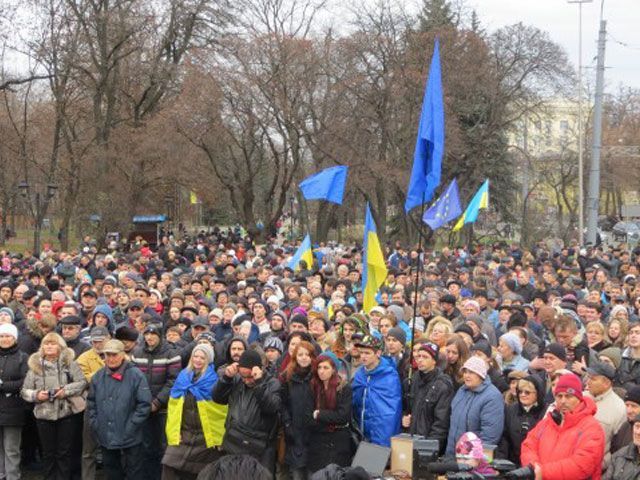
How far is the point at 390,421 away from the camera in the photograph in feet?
23.0

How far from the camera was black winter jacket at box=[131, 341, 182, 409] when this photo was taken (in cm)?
798

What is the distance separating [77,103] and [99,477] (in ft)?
108

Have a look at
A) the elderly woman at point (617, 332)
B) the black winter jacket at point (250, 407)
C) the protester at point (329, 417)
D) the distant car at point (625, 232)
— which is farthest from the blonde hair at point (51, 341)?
the distant car at point (625, 232)

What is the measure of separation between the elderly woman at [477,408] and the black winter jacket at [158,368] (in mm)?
2828

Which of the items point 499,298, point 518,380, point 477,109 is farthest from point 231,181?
point 518,380

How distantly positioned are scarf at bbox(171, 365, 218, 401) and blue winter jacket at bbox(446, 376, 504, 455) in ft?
7.02

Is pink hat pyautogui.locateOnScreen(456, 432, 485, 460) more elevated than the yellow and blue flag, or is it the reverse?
the yellow and blue flag

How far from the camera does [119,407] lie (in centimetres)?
755

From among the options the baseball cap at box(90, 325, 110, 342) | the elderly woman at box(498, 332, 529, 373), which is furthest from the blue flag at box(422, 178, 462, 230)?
the baseball cap at box(90, 325, 110, 342)

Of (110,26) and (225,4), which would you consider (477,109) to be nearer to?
(225,4)

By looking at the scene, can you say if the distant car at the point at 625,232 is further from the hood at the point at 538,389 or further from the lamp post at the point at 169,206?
the hood at the point at 538,389

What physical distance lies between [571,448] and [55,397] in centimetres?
466

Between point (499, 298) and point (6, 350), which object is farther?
point (499, 298)

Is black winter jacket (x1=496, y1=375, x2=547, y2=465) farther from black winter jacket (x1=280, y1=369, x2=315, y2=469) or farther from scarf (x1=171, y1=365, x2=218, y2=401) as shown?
scarf (x1=171, y1=365, x2=218, y2=401)
